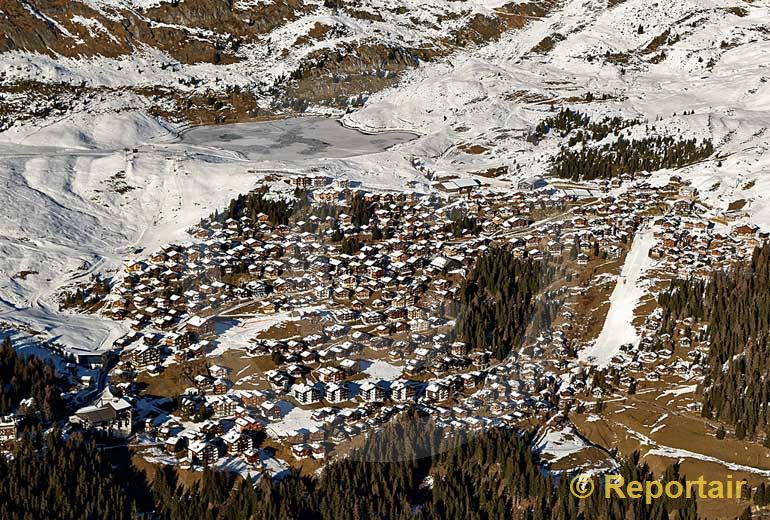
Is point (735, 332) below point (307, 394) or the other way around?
the other way around

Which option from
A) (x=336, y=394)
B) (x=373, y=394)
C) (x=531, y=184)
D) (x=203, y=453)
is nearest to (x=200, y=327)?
(x=336, y=394)

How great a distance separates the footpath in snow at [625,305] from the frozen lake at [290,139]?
43599 mm

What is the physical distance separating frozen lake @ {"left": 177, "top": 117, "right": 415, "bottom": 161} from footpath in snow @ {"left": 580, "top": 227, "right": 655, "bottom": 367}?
4360 cm

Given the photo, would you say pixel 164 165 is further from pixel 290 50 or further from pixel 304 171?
pixel 290 50

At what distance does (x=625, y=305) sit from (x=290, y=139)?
61325mm

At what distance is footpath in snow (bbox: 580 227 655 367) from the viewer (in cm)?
8281

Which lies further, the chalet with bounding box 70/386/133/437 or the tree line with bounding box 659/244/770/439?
the tree line with bounding box 659/244/770/439

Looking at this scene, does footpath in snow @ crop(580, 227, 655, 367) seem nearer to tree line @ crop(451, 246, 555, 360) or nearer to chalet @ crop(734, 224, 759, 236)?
tree line @ crop(451, 246, 555, 360)

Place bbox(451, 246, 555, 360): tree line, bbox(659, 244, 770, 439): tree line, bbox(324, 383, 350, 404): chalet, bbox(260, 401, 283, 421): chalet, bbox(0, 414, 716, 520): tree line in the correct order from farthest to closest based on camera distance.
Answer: bbox(451, 246, 555, 360): tree line, bbox(324, 383, 350, 404): chalet, bbox(260, 401, 283, 421): chalet, bbox(659, 244, 770, 439): tree line, bbox(0, 414, 716, 520): tree line

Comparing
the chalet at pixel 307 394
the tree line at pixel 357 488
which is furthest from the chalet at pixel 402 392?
the tree line at pixel 357 488

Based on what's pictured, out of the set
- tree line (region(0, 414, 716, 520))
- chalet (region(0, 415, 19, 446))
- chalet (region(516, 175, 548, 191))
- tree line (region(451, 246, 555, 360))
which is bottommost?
tree line (region(0, 414, 716, 520))

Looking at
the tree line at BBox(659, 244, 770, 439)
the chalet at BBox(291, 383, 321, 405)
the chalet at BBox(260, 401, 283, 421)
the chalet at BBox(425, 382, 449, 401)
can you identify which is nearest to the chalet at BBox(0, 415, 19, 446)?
the chalet at BBox(260, 401, 283, 421)

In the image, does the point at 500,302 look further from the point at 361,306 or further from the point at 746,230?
the point at 746,230

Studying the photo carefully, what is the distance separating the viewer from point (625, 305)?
89.3 meters
